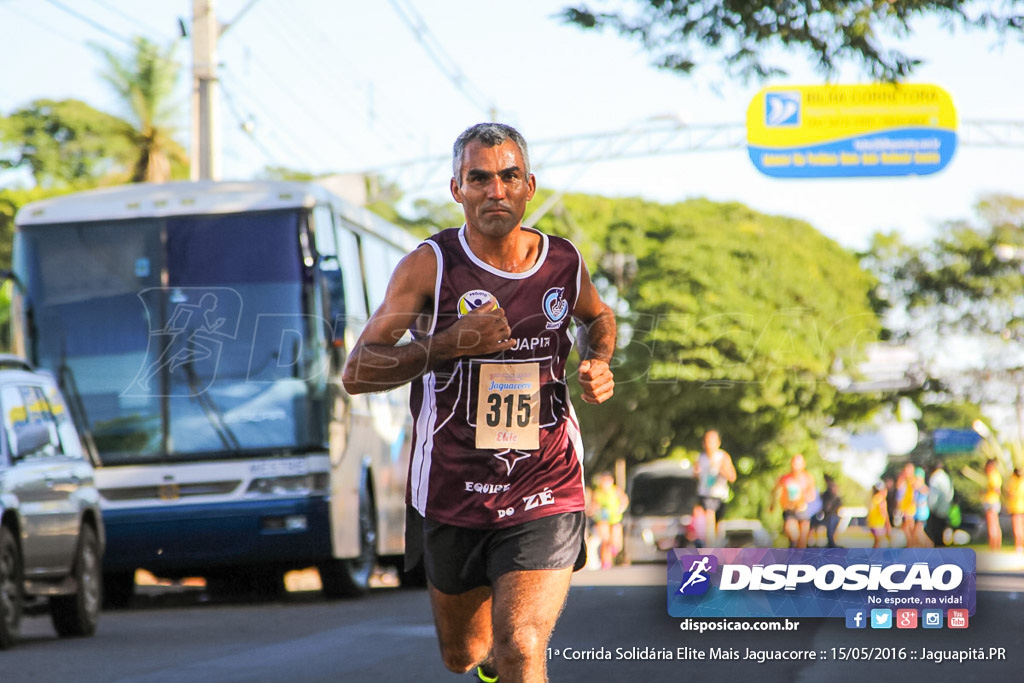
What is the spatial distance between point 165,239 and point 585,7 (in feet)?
15.8

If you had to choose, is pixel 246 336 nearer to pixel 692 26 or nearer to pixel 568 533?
pixel 692 26

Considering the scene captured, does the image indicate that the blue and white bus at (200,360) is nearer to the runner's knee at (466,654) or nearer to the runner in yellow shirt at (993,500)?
the runner's knee at (466,654)

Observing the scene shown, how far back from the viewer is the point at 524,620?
4.92 metres

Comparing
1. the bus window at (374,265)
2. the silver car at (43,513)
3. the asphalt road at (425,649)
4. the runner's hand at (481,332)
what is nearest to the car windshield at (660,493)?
the bus window at (374,265)

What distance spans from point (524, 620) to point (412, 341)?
869 millimetres

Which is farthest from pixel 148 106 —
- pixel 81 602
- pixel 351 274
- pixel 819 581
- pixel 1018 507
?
pixel 819 581

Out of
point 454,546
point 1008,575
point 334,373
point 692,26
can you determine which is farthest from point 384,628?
point 1008,575

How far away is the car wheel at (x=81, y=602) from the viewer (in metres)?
11.3

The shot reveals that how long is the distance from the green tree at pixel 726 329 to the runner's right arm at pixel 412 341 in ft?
114

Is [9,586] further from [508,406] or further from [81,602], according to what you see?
[508,406]

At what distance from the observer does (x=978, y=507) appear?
36.3m

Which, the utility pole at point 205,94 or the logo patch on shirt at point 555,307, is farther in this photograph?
the utility pole at point 205,94

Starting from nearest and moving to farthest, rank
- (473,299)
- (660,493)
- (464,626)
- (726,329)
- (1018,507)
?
1. (473,299)
2. (464,626)
3. (1018,507)
4. (660,493)
5. (726,329)

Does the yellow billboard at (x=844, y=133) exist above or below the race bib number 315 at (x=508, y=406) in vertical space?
above
